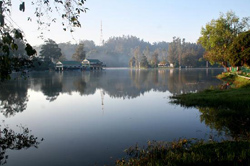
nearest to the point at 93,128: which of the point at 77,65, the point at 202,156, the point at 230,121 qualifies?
the point at 202,156

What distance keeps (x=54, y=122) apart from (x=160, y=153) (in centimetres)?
817

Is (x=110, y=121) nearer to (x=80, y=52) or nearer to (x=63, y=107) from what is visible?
(x=63, y=107)

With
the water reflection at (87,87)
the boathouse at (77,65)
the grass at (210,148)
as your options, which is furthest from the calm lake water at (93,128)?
the boathouse at (77,65)

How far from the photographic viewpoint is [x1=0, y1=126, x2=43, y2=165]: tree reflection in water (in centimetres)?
877

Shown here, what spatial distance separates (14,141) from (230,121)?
36.7 feet

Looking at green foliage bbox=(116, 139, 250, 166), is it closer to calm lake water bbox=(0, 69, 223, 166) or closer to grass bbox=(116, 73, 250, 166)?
grass bbox=(116, 73, 250, 166)

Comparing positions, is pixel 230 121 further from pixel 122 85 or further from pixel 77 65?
pixel 77 65

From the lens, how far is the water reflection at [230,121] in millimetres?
9933

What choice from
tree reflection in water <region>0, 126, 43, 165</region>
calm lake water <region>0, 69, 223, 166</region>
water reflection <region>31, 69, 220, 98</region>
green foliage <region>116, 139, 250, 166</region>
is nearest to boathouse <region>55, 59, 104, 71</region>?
water reflection <region>31, 69, 220, 98</region>

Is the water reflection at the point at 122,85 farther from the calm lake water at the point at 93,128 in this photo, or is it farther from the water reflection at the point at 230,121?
the water reflection at the point at 230,121

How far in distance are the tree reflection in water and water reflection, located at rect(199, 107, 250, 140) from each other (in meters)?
9.07

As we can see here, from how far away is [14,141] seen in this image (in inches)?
385

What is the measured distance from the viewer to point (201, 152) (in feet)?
22.6

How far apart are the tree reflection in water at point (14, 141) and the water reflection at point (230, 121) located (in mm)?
9067
